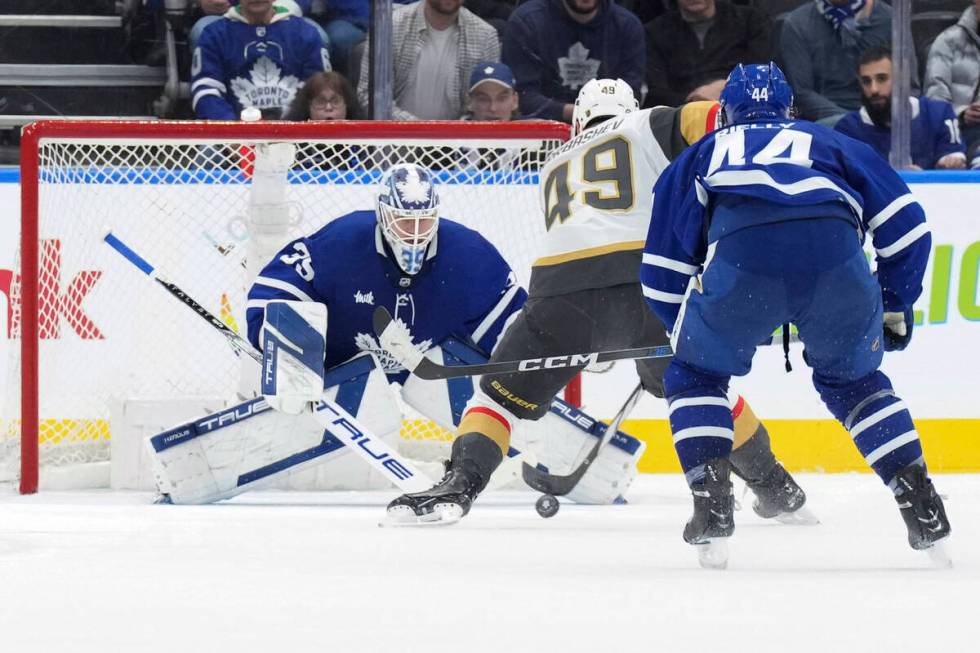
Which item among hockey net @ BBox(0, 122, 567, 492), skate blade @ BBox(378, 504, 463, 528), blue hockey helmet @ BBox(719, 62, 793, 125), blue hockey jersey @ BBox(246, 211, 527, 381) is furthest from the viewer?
hockey net @ BBox(0, 122, 567, 492)

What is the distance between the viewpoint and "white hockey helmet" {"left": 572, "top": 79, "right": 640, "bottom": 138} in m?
3.44

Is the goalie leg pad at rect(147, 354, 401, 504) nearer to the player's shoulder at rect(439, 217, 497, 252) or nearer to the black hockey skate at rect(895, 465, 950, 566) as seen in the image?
the player's shoulder at rect(439, 217, 497, 252)

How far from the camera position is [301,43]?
181 inches

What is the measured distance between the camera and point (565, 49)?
469 cm

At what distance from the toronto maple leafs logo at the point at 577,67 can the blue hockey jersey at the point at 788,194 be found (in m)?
2.12

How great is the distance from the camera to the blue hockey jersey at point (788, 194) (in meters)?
2.48

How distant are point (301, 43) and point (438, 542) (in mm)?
2097

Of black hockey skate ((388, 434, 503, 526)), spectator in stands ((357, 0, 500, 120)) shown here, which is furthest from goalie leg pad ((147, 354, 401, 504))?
spectator in stands ((357, 0, 500, 120))

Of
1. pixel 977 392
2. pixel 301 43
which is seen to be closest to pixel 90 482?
pixel 301 43

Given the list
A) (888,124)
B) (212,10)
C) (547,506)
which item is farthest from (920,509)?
(212,10)

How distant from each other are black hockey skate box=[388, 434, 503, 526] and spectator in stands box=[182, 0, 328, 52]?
1.84 meters

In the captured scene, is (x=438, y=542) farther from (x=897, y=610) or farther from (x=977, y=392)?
(x=977, y=392)

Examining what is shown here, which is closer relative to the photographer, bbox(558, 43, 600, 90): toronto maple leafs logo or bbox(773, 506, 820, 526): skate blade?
bbox(773, 506, 820, 526): skate blade

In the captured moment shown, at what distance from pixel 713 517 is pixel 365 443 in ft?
4.21
